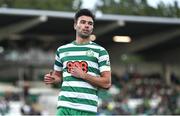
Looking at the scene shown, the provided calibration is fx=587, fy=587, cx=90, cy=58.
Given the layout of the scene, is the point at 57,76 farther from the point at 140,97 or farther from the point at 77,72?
the point at 140,97

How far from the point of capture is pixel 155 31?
28.5 m

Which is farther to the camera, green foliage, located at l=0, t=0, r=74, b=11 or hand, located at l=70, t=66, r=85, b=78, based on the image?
green foliage, located at l=0, t=0, r=74, b=11

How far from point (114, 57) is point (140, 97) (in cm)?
864

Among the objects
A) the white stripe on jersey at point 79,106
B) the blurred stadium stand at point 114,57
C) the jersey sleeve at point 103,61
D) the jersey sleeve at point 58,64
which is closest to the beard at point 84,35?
the jersey sleeve at point 103,61

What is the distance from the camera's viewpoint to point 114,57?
1250 inches

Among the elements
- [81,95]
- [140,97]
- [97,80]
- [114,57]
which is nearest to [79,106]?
[81,95]

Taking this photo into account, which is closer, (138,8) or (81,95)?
(81,95)

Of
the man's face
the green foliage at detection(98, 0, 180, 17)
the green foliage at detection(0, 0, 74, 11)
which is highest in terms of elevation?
the green foliage at detection(0, 0, 74, 11)

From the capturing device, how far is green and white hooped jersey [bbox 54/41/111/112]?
475cm

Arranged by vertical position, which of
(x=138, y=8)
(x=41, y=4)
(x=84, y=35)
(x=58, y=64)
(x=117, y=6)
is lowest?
(x=58, y=64)

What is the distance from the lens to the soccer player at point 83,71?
4746 millimetres

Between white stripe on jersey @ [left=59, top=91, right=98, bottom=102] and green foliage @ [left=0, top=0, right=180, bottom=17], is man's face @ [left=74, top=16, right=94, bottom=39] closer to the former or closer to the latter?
white stripe on jersey @ [left=59, top=91, right=98, bottom=102]

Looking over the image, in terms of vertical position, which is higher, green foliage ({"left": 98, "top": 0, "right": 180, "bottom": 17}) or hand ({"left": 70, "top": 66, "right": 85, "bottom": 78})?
green foliage ({"left": 98, "top": 0, "right": 180, "bottom": 17})

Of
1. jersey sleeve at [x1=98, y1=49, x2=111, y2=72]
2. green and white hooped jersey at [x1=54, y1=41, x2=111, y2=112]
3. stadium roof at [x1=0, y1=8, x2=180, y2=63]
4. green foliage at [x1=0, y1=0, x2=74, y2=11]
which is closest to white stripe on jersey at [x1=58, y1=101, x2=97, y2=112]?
green and white hooped jersey at [x1=54, y1=41, x2=111, y2=112]
